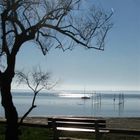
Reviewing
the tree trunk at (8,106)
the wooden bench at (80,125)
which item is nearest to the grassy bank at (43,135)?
the wooden bench at (80,125)

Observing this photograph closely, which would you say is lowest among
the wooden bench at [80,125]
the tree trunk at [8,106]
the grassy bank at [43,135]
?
the grassy bank at [43,135]

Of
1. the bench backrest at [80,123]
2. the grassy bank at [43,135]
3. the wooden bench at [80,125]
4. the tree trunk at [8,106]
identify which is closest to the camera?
the tree trunk at [8,106]

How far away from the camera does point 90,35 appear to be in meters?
15.4

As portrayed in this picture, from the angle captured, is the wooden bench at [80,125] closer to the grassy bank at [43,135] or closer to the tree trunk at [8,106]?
the grassy bank at [43,135]

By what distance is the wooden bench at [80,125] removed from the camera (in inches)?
612

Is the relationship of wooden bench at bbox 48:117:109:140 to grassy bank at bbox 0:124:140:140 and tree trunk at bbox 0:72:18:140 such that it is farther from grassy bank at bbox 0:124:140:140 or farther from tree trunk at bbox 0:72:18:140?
tree trunk at bbox 0:72:18:140

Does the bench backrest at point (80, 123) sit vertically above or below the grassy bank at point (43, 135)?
above

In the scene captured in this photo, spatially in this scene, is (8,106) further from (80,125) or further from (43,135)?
(43,135)

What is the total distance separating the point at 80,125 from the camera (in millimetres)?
16109

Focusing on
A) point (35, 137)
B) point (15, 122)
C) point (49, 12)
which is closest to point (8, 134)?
point (15, 122)

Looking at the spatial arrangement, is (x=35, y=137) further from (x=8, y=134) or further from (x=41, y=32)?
(x=41, y=32)

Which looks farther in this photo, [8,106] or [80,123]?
[80,123]

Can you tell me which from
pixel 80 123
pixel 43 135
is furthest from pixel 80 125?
pixel 43 135

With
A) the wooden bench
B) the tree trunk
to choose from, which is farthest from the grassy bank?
the tree trunk
